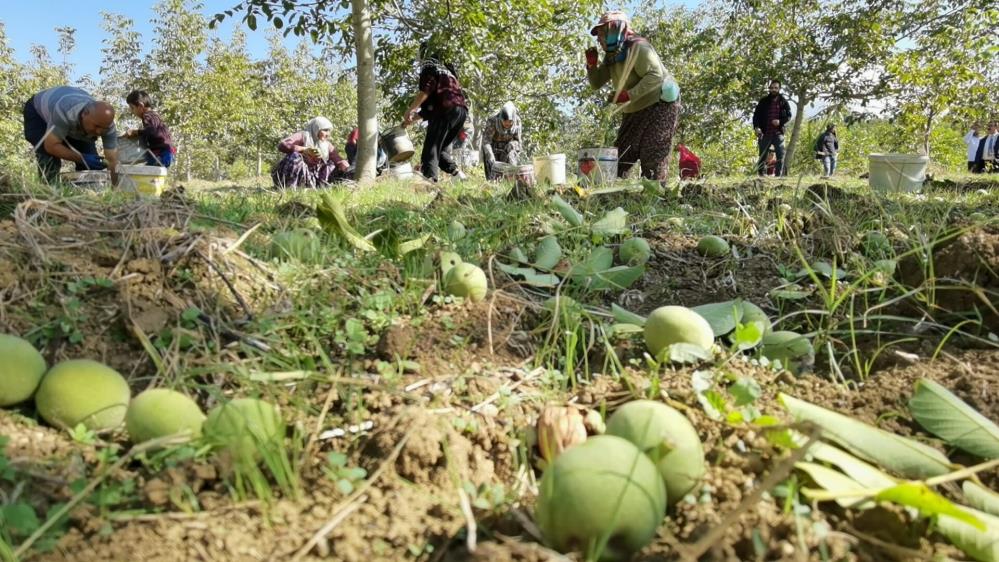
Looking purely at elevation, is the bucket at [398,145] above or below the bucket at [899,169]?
above

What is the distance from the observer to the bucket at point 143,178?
464cm

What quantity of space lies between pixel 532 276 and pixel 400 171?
20.9ft

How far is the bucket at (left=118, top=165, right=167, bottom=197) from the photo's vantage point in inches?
183

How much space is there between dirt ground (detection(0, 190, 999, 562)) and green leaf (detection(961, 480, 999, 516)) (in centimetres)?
12

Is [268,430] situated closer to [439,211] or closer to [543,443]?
[543,443]

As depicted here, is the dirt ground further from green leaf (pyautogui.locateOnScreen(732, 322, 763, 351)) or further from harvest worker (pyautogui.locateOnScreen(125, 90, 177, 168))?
harvest worker (pyautogui.locateOnScreen(125, 90, 177, 168))

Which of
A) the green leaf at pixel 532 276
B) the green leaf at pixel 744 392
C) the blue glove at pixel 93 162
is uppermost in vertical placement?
the blue glove at pixel 93 162

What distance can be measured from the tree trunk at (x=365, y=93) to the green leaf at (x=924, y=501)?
6752mm

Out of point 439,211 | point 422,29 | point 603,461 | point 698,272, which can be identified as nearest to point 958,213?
point 698,272

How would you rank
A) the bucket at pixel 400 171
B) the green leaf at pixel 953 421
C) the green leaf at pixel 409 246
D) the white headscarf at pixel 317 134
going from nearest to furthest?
1. the green leaf at pixel 953 421
2. the green leaf at pixel 409 246
3. the bucket at pixel 400 171
4. the white headscarf at pixel 317 134

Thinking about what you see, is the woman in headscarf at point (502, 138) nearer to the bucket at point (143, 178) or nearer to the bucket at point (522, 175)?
the bucket at point (522, 175)

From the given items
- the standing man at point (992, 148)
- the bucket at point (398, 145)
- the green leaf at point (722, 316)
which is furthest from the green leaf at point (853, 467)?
the standing man at point (992, 148)

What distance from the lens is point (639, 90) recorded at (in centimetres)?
568

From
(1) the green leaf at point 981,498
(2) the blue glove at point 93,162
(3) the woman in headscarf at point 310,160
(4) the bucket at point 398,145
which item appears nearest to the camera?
(1) the green leaf at point 981,498
